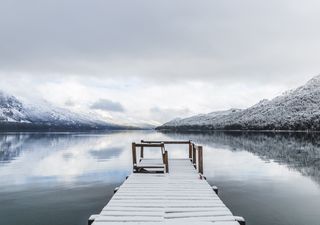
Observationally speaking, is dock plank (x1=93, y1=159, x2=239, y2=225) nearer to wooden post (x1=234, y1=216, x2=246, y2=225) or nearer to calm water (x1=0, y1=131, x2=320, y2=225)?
wooden post (x1=234, y1=216, x2=246, y2=225)

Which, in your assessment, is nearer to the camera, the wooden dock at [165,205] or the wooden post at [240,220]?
the wooden dock at [165,205]

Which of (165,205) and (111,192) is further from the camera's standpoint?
(111,192)

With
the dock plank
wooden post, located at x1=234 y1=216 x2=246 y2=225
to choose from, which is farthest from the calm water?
wooden post, located at x1=234 y1=216 x2=246 y2=225

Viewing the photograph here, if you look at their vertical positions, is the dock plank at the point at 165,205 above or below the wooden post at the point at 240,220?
above

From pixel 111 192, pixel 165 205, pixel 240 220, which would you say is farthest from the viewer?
pixel 111 192

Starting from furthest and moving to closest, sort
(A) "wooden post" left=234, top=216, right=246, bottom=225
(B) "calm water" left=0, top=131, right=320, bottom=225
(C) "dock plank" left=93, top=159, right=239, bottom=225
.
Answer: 1. (B) "calm water" left=0, top=131, right=320, bottom=225
2. (A) "wooden post" left=234, top=216, right=246, bottom=225
3. (C) "dock plank" left=93, top=159, right=239, bottom=225

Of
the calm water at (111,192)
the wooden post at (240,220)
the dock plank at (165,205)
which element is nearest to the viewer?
the dock plank at (165,205)

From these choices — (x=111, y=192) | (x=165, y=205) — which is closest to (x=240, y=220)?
(x=165, y=205)

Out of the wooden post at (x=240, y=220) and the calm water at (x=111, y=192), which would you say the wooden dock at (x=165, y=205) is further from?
the calm water at (x=111, y=192)

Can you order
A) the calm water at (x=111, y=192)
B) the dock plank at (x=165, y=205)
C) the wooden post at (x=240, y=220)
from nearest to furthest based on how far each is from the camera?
1. the dock plank at (x=165, y=205)
2. the wooden post at (x=240, y=220)
3. the calm water at (x=111, y=192)

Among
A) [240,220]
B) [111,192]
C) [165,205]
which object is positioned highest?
[165,205]

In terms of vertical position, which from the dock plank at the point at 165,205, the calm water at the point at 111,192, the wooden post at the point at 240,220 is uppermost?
the dock plank at the point at 165,205

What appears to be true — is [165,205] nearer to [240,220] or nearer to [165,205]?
[165,205]

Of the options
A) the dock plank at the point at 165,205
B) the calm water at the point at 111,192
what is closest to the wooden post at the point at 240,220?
the dock plank at the point at 165,205
